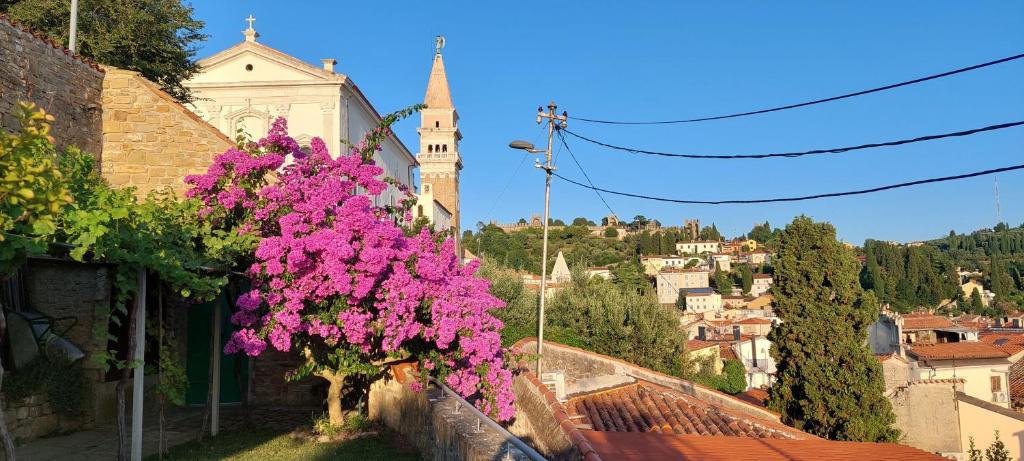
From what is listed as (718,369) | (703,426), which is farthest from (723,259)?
(703,426)

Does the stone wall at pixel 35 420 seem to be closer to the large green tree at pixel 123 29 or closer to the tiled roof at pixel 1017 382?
the large green tree at pixel 123 29

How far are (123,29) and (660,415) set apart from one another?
1526cm

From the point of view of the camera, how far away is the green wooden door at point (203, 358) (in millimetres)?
12070

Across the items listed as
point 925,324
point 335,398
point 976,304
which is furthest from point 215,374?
point 976,304

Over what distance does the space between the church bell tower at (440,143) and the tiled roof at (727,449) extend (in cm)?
4834

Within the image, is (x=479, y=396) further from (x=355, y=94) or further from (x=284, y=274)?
(x=355, y=94)

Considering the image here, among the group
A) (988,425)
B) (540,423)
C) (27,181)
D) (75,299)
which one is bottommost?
(988,425)

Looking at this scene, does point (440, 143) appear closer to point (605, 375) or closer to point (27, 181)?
point (605, 375)

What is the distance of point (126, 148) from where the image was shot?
12.1 m

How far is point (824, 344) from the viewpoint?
17.5 m

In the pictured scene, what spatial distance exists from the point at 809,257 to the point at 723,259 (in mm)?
166881

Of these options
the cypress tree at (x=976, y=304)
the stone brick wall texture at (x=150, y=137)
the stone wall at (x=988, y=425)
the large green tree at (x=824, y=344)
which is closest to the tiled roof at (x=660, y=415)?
the large green tree at (x=824, y=344)

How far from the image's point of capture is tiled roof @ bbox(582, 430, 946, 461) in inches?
366

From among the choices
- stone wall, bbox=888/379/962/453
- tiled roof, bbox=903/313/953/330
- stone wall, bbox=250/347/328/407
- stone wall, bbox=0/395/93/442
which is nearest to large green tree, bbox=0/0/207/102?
stone wall, bbox=250/347/328/407
